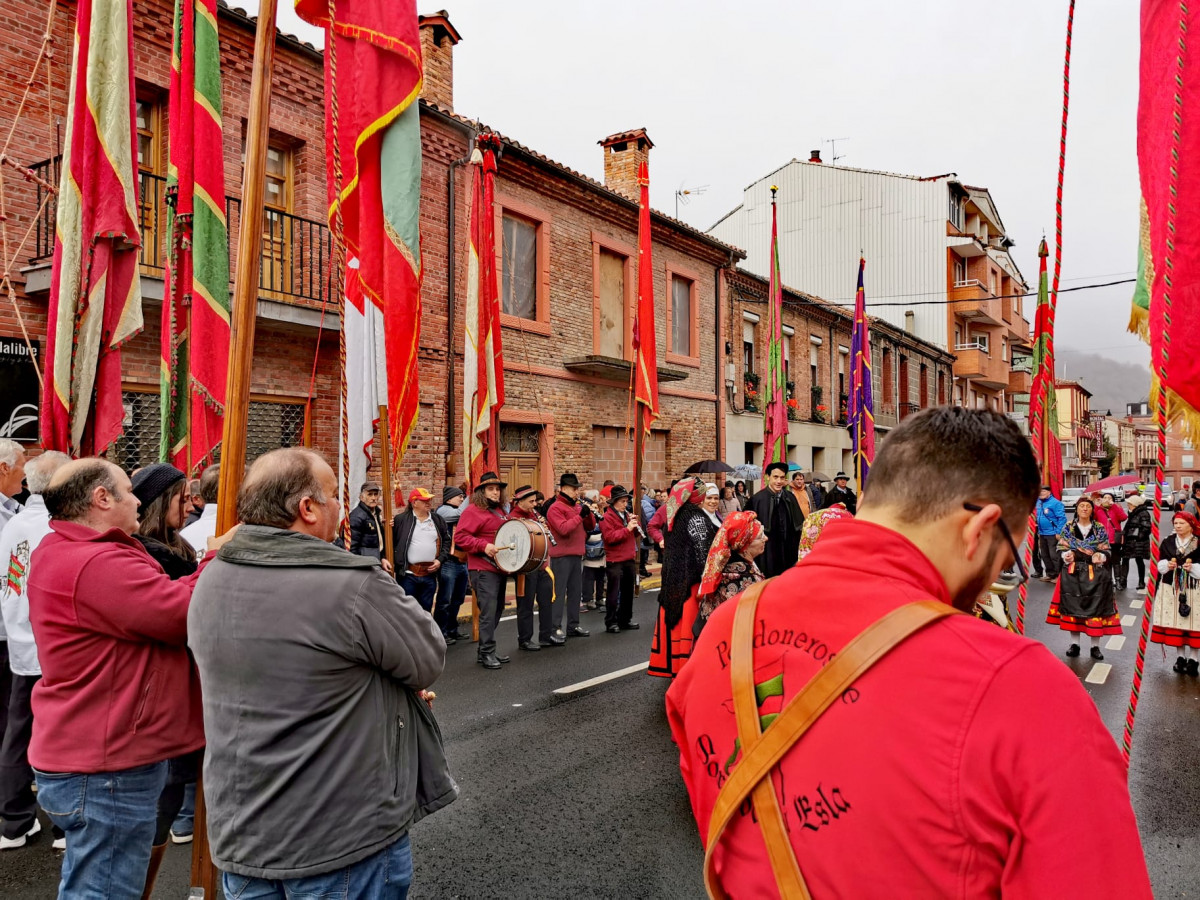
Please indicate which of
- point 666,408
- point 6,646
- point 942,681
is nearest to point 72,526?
point 6,646

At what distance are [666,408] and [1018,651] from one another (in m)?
19.1

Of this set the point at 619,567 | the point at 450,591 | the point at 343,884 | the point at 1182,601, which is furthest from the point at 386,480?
the point at 1182,601

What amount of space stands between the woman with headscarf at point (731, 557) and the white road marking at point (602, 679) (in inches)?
70.2

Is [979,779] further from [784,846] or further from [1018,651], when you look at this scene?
[784,846]

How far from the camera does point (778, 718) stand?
1294mm

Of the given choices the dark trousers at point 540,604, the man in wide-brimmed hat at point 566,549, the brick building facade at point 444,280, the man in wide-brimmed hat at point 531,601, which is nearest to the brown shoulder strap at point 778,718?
the brick building facade at point 444,280

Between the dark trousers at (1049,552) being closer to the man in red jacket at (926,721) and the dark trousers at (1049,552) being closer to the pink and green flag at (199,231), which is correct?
the pink and green flag at (199,231)

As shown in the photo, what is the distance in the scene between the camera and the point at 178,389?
4961 millimetres

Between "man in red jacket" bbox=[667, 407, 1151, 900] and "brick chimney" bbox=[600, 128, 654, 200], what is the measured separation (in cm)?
1942

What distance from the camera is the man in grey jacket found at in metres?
2.12

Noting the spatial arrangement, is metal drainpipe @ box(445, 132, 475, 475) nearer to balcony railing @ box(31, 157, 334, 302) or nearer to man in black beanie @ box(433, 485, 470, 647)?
balcony railing @ box(31, 157, 334, 302)

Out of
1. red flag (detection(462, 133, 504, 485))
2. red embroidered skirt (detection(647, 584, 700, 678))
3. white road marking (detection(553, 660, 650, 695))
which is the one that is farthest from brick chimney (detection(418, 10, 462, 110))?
red embroidered skirt (detection(647, 584, 700, 678))

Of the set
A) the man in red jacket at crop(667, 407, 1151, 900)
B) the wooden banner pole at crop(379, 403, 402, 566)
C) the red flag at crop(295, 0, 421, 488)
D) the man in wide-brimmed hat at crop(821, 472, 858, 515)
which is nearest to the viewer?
the man in red jacket at crop(667, 407, 1151, 900)

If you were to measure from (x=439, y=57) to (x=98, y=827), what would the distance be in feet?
50.9
